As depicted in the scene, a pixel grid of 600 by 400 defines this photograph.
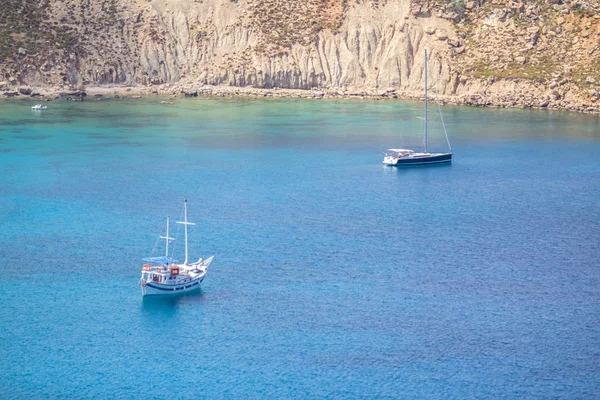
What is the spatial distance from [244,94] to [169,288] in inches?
4411

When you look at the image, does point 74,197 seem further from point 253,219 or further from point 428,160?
point 428,160

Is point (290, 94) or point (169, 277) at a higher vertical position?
point (290, 94)

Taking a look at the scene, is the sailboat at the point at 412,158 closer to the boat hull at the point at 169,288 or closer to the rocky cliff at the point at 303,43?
the boat hull at the point at 169,288

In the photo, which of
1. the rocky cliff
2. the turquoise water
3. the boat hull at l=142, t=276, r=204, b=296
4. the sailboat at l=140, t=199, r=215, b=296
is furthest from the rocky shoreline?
the boat hull at l=142, t=276, r=204, b=296

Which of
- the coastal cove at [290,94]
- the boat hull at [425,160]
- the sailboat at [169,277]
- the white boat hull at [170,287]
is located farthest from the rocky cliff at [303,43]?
the white boat hull at [170,287]

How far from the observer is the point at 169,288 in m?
69.0

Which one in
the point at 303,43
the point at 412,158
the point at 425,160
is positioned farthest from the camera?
the point at 303,43

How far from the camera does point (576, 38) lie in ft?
532

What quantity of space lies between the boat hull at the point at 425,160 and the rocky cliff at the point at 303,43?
4887 centimetres

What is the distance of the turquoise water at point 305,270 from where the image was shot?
57.3 meters

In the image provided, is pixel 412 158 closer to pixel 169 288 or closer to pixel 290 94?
pixel 169 288

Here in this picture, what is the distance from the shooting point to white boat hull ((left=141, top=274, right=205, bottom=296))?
68.4 m

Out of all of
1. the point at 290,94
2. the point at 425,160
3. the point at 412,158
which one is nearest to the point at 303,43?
the point at 290,94

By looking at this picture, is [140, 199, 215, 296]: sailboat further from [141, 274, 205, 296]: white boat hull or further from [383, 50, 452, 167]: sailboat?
[383, 50, 452, 167]: sailboat
